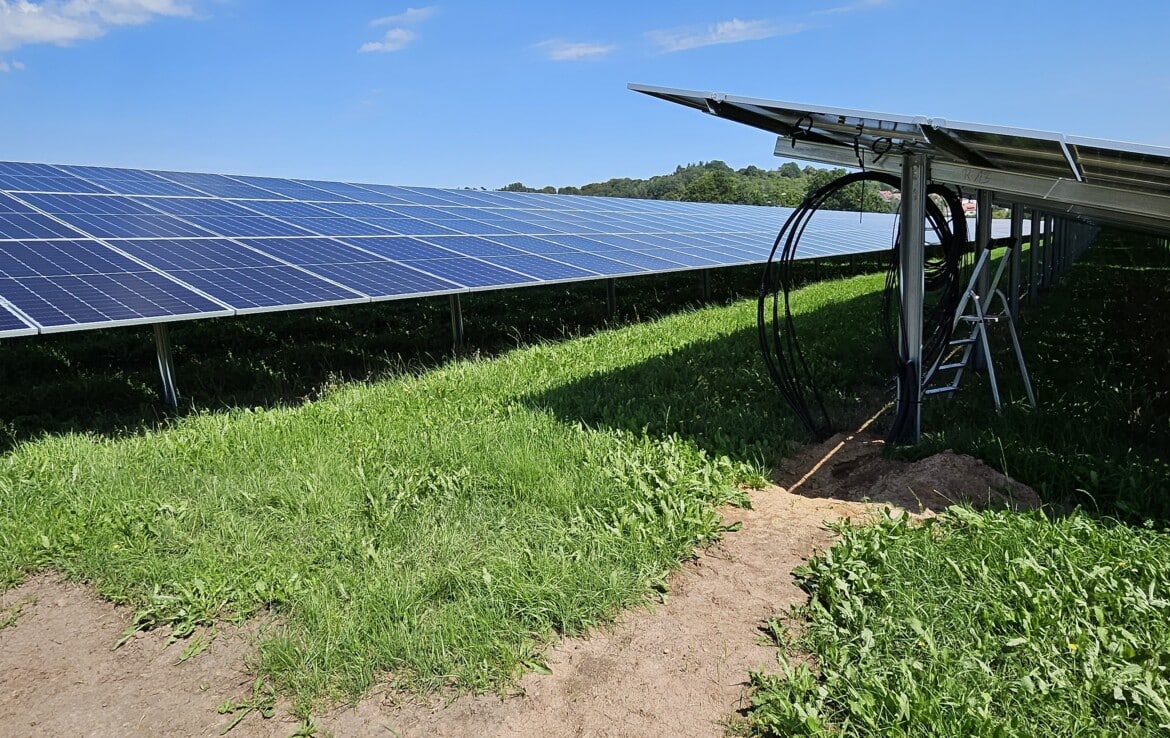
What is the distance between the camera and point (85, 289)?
A: 708 cm

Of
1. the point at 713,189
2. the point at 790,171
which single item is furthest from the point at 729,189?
the point at 790,171

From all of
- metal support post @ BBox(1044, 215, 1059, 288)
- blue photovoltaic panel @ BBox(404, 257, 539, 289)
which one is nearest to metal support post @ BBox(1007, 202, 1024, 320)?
blue photovoltaic panel @ BBox(404, 257, 539, 289)

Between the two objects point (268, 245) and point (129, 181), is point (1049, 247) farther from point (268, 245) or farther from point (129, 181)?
point (129, 181)

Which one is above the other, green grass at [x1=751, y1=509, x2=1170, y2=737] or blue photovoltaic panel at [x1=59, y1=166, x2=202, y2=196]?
blue photovoltaic panel at [x1=59, y1=166, x2=202, y2=196]

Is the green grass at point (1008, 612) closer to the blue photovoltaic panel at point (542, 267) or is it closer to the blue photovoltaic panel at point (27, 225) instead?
the blue photovoltaic panel at point (542, 267)

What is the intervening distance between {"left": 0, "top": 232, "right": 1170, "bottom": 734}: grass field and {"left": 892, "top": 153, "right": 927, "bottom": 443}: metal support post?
0.31 meters

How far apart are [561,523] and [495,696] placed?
1.48 metres

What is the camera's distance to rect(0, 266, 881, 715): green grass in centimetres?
372

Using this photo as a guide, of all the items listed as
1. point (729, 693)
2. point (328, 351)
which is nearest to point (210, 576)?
point (729, 693)

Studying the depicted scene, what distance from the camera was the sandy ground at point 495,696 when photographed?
10.5 ft

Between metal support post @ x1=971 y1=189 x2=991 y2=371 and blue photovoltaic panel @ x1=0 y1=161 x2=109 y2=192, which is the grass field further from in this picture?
blue photovoltaic panel @ x1=0 y1=161 x2=109 y2=192

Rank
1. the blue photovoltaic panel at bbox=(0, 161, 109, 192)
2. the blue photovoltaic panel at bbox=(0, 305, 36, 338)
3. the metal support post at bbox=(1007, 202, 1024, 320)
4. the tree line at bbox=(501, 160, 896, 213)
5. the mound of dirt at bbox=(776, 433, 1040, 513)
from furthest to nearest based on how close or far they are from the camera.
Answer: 1. the tree line at bbox=(501, 160, 896, 213)
2. the blue photovoltaic panel at bbox=(0, 161, 109, 192)
3. the metal support post at bbox=(1007, 202, 1024, 320)
4. the blue photovoltaic panel at bbox=(0, 305, 36, 338)
5. the mound of dirt at bbox=(776, 433, 1040, 513)

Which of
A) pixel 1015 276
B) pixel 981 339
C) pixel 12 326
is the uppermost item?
pixel 1015 276

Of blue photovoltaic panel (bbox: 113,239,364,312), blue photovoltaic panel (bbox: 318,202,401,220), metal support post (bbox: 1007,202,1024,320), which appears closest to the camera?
blue photovoltaic panel (bbox: 113,239,364,312)
